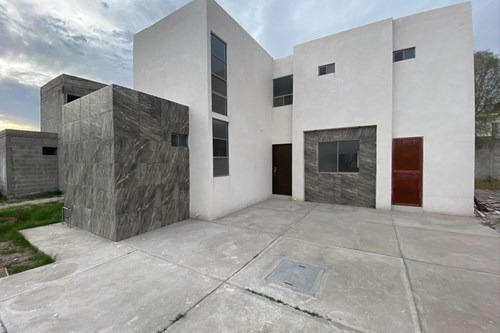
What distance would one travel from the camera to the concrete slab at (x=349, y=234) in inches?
153

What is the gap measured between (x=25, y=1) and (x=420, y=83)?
1146cm

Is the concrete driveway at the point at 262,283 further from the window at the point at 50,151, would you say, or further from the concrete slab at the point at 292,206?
the window at the point at 50,151

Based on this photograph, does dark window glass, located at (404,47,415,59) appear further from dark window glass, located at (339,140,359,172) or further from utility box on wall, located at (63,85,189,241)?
utility box on wall, located at (63,85,189,241)

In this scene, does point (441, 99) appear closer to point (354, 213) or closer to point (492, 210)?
point (492, 210)

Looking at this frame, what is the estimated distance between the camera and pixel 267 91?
8.66 metres

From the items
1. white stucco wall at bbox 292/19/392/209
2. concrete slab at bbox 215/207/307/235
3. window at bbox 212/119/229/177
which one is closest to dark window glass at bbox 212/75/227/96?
window at bbox 212/119/229/177

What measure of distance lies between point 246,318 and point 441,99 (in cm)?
831

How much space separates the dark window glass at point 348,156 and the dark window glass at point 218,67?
5.05 meters

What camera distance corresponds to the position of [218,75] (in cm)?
587

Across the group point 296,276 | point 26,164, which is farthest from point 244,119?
point 26,164

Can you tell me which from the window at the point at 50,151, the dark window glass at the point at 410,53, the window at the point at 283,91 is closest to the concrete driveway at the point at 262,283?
the dark window glass at the point at 410,53

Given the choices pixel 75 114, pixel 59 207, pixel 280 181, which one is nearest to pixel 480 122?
pixel 280 181

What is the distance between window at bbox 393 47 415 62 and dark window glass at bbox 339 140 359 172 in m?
3.11

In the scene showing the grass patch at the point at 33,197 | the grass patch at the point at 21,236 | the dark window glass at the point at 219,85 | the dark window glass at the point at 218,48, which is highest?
the dark window glass at the point at 218,48
